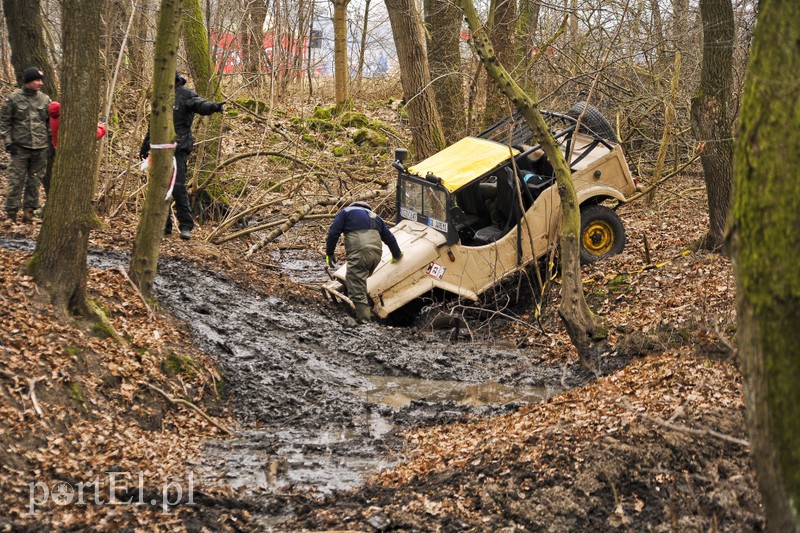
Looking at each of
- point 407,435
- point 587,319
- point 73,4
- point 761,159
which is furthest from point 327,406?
point 761,159

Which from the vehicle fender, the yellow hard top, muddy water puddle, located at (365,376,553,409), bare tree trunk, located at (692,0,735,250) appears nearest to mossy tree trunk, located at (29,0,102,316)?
muddy water puddle, located at (365,376,553,409)

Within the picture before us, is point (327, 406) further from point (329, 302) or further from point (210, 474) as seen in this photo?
point (329, 302)

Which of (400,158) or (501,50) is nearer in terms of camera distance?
(400,158)

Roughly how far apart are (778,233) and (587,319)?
5.81m

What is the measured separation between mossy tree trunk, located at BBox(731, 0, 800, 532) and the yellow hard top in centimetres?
699

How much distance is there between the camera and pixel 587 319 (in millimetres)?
8836

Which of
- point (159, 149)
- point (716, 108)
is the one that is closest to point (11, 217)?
point (159, 149)

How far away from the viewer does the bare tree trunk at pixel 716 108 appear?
10398mm

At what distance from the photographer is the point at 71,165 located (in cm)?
734

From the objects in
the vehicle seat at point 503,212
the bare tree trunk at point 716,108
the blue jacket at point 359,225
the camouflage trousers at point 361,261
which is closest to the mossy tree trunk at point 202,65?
the blue jacket at point 359,225

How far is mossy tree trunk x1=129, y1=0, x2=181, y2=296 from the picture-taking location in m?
8.27

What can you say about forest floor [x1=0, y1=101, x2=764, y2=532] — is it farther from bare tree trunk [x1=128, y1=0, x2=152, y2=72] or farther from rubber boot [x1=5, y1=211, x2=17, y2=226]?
bare tree trunk [x1=128, y1=0, x2=152, y2=72]

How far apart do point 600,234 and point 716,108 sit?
2.26 m

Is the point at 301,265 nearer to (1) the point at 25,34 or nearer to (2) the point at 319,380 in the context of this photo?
(1) the point at 25,34
